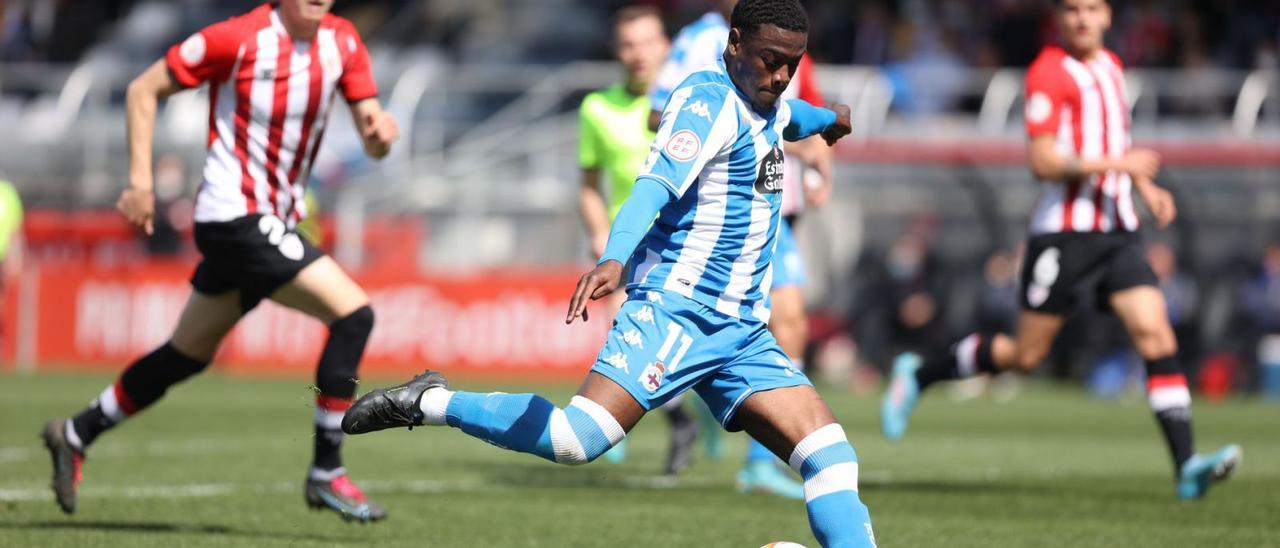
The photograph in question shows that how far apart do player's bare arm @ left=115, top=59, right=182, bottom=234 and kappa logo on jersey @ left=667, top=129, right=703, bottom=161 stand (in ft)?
8.94

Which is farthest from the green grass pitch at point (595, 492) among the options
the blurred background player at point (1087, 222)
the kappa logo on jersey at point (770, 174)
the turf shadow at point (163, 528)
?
the kappa logo on jersey at point (770, 174)

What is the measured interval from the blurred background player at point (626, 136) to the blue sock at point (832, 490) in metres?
4.42

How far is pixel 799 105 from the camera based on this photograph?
6.08 metres

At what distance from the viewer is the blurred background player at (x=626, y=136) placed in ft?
33.3

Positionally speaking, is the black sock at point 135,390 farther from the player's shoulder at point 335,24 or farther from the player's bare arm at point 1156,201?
the player's bare arm at point 1156,201

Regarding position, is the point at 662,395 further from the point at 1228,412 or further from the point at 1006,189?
the point at 1006,189

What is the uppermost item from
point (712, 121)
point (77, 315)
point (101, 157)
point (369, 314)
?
point (712, 121)

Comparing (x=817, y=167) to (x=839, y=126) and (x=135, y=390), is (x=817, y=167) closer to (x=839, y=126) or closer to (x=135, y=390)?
(x=839, y=126)

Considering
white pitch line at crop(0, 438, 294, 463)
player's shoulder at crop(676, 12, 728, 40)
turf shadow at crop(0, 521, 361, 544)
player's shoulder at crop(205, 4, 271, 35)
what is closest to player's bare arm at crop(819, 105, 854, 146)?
turf shadow at crop(0, 521, 361, 544)

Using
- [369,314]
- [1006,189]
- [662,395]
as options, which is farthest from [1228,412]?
[662,395]

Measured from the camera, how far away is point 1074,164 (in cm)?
898

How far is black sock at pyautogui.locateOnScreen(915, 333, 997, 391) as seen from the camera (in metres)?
9.89

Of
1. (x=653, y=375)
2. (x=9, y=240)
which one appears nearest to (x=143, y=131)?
(x=653, y=375)

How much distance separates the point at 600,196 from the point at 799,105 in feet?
13.9
